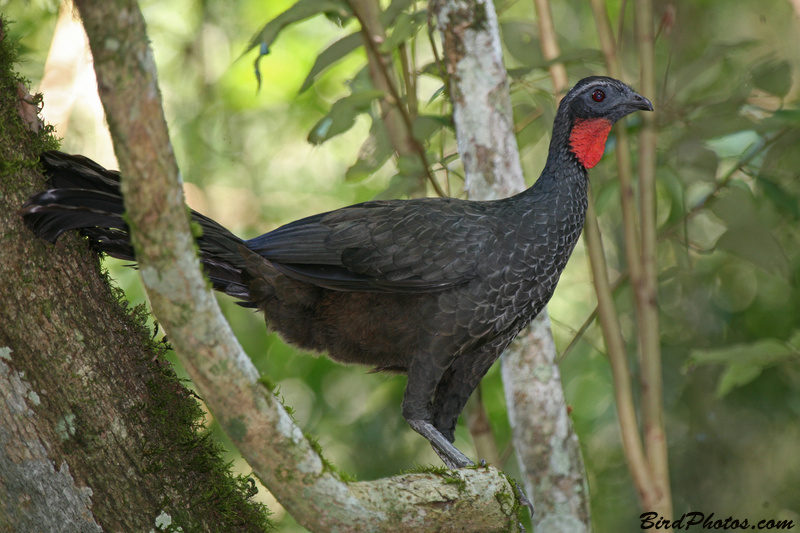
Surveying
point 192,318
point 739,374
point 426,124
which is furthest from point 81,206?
point 739,374

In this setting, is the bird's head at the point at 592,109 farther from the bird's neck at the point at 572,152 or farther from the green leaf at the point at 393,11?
the green leaf at the point at 393,11

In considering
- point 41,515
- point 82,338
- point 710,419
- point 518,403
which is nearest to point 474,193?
point 518,403

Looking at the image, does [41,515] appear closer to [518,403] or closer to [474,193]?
[518,403]

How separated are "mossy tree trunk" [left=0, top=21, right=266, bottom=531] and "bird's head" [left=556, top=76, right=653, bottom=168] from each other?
1.90m

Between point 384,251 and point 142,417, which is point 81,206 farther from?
point 384,251

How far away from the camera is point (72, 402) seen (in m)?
2.00

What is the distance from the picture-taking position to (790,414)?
4637 millimetres

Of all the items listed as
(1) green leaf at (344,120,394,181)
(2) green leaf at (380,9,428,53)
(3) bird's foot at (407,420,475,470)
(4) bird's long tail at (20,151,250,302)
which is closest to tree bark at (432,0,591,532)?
(2) green leaf at (380,9,428,53)

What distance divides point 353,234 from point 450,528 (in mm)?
1103

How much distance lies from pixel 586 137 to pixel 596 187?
210 cm

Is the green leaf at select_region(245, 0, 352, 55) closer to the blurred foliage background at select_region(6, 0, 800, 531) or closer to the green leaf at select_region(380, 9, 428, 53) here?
the blurred foliage background at select_region(6, 0, 800, 531)

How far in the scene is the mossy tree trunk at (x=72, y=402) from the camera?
6.40 ft

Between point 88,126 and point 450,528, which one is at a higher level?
point 88,126

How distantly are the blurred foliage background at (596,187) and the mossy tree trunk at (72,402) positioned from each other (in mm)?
1421
